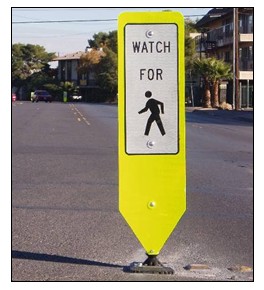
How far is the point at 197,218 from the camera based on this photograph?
944 cm

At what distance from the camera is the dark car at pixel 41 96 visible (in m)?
71.6

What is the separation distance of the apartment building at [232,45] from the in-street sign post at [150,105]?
43.1m

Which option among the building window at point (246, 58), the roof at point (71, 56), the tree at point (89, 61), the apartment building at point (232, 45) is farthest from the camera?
the roof at point (71, 56)

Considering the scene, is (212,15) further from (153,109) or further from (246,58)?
(153,109)

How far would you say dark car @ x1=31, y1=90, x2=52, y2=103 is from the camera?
71.6 metres

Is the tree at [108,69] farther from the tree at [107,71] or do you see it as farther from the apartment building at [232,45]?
the apartment building at [232,45]

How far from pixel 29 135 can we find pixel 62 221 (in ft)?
53.9

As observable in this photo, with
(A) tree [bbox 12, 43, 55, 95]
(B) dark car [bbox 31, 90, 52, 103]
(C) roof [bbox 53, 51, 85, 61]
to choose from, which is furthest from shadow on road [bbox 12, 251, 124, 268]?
(C) roof [bbox 53, 51, 85, 61]

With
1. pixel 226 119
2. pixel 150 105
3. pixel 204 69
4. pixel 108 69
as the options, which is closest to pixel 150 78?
pixel 150 105

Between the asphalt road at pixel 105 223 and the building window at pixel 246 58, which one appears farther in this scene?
the building window at pixel 246 58

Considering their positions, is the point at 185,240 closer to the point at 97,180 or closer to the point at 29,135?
the point at 97,180

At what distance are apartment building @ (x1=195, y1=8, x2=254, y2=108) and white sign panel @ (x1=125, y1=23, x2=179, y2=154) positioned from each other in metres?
43.1

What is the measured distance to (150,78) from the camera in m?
5.84

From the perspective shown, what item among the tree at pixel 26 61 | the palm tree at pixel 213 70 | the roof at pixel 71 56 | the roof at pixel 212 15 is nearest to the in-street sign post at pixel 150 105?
the palm tree at pixel 213 70
